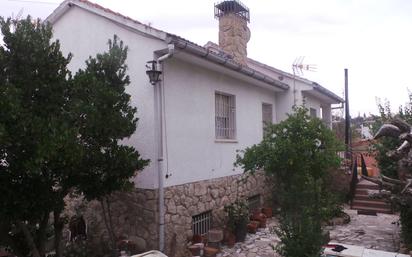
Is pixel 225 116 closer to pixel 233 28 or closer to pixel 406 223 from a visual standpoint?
pixel 233 28

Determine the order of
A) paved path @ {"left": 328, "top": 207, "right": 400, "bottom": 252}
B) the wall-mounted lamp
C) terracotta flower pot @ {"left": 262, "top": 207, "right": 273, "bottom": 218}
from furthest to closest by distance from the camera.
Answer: terracotta flower pot @ {"left": 262, "top": 207, "right": 273, "bottom": 218} → paved path @ {"left": 328, "top": 207, "right": 400, "bottom": 252} → the wall-mounted lamp

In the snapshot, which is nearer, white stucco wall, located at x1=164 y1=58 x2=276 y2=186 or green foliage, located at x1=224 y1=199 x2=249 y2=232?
white stucco wall, located at x1=164 y1=58 x2=276 y2=186

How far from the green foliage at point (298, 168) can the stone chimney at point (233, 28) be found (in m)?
6.15

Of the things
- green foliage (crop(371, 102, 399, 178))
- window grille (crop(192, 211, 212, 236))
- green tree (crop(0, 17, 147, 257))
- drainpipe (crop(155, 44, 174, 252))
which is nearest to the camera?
green tree (crop(0, 17, 147, 257))

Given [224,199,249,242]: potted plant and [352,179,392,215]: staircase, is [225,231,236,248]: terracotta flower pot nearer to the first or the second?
[224,199,249,242]: potted plant

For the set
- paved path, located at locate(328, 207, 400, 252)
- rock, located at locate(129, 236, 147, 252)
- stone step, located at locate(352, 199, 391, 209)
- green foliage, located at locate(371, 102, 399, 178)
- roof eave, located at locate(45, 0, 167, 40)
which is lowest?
paved path, located at locate(328, 207, 400, 252)

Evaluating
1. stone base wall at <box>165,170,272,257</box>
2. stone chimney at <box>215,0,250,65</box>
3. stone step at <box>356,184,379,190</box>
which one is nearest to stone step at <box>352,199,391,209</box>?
stone step at <box>356,184,379,190</box>

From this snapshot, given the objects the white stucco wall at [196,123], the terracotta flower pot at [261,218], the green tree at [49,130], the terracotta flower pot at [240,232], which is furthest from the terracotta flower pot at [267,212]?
the green tree at [49,130]

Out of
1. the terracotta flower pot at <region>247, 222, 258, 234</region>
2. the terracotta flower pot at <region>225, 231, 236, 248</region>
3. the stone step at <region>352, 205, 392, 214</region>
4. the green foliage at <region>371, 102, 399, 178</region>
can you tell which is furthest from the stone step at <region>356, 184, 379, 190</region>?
the terracotta flower pot at <region>225, 231, 236, 248</region>

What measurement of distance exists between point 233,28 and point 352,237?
291 inches

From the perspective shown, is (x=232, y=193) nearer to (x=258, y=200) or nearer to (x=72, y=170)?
(x=258, y=200)

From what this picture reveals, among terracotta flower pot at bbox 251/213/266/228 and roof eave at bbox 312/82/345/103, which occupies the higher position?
roof eave at bbox 312/82/345/103

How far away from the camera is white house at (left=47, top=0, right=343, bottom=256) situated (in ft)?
22.7

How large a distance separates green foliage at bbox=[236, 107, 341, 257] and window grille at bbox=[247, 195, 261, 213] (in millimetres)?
4380
